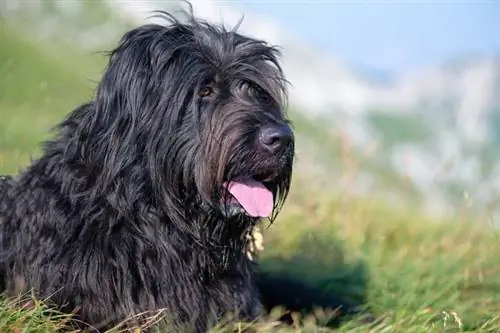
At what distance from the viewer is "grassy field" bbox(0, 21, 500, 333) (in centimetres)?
467

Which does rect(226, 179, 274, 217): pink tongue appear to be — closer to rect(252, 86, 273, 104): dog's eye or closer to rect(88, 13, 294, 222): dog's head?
rect(88, 13, 294, 222): dog's head

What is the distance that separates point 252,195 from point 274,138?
32cm

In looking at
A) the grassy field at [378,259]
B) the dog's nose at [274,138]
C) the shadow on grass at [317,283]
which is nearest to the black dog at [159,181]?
the dog's nose at [274,138]

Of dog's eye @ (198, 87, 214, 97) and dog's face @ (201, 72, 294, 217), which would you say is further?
dog's eye @ (198, 87, 214, 97)

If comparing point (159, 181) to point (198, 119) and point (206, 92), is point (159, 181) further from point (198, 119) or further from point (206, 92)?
point (206, 92)

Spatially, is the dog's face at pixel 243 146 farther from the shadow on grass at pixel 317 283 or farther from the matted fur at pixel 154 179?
the shadow on grass at pixel 317 283

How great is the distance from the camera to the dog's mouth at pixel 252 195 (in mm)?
3936

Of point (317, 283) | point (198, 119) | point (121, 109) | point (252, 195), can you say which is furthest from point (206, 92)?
point (317, 283)

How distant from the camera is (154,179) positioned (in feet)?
12.8

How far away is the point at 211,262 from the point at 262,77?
90cm

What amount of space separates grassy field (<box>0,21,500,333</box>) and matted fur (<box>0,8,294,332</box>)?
0.28 metres

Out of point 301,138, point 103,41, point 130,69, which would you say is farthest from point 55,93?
point 130,69

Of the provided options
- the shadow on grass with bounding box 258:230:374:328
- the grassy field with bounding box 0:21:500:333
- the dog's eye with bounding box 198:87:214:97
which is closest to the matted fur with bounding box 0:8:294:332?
the dog's eye with bounding box 198:87:214:97

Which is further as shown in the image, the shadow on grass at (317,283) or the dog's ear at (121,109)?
the shadow on grass at (317,283)
